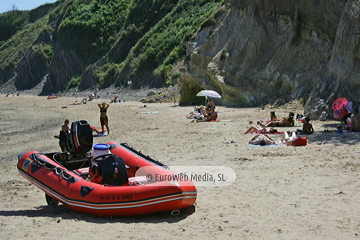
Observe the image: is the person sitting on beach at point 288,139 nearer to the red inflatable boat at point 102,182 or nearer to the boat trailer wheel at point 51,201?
the red inflatable boat at point 102,182

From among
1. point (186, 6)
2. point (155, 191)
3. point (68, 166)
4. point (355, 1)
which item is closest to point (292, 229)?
point (155, 191)

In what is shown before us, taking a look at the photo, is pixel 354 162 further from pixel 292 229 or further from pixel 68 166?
pixel 68 166

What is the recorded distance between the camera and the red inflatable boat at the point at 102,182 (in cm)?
627

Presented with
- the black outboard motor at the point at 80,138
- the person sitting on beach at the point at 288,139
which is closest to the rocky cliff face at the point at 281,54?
the person sitting on beach at the point at 288,139

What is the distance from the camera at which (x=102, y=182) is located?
6977 millimetres

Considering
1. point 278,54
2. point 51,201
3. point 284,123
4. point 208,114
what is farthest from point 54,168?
point 278,54

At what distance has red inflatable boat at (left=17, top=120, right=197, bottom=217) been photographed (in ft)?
20.6

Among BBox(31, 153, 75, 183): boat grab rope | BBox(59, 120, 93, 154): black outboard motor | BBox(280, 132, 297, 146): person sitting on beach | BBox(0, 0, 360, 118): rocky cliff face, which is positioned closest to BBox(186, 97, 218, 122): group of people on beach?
BBox(0, 0, 360, 118): rocky cliff face

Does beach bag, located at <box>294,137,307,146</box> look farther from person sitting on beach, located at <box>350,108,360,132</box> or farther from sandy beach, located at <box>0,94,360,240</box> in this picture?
person sitting on beach, located at <box>350,108,360,132</box>

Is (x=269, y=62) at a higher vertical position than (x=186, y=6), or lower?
lower

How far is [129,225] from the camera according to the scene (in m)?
6.10

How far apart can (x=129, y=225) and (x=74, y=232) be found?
0.74 m

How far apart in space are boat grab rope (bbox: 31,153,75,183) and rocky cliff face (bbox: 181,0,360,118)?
10682mm

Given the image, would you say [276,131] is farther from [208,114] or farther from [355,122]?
[208,114]
